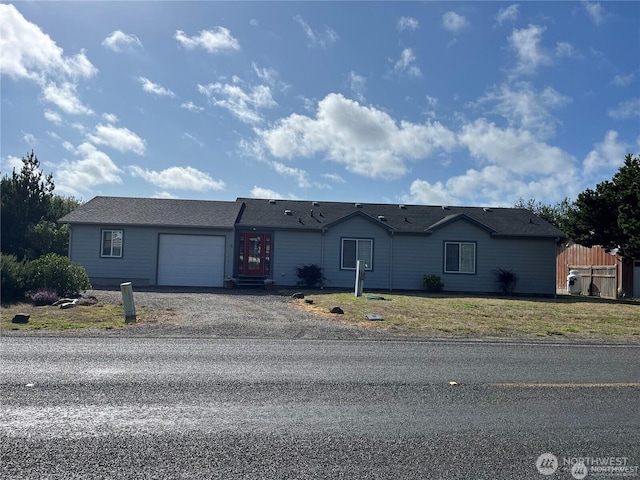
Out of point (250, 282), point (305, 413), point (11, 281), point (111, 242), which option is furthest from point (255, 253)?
point (305, 413)

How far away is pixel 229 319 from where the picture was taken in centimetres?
1252

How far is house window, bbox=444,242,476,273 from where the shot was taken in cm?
2348

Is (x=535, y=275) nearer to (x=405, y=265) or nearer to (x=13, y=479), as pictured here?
(x=405, y=265)

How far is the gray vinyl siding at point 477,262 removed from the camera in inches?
920

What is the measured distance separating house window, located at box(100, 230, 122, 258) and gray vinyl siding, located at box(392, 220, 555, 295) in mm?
12309

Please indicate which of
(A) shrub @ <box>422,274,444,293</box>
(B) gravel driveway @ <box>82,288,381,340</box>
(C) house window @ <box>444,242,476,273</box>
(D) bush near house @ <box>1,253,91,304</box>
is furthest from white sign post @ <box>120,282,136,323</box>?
(C) house window @ <box>444,242,476,273</box>

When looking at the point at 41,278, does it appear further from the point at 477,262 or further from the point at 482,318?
the point at 477,262

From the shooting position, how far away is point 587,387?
640 centimetres

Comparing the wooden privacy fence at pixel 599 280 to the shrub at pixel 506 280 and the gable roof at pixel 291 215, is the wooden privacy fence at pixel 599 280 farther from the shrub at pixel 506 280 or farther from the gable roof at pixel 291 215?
the shrub at pixel 506 280

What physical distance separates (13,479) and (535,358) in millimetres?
7447

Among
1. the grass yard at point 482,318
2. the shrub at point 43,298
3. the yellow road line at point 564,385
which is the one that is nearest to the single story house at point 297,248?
the grass yard at point 482,318

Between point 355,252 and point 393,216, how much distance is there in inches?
126

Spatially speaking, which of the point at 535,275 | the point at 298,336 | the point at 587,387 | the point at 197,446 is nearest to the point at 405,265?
the point at 535,275

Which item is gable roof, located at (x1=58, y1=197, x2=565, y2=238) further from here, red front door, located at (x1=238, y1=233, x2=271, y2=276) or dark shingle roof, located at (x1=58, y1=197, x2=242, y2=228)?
red front door, located at (x1=238, y1=233, x2=271, y2=276)
